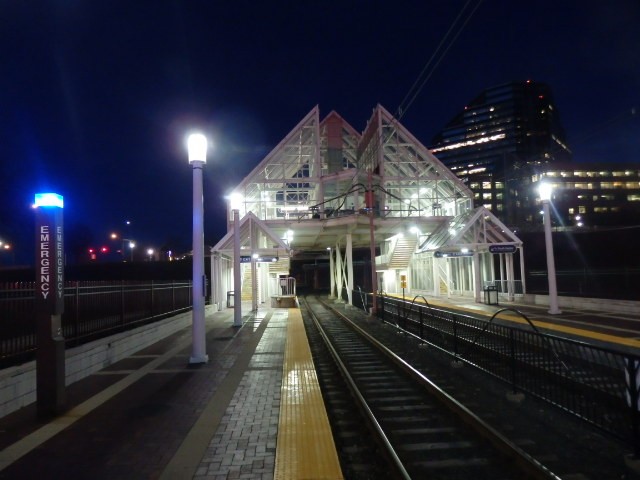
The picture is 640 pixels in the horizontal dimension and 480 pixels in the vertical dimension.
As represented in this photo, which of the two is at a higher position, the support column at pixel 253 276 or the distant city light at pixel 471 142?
the distant city light at pixel 471 142

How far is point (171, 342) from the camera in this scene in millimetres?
15023

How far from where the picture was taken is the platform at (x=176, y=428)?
5.10m

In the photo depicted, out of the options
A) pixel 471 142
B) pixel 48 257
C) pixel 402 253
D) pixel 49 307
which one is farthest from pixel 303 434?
pixel 471 142

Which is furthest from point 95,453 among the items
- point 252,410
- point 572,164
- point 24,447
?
point 572,164

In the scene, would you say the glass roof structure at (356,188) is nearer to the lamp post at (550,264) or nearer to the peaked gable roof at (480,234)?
the peaked gable roof at (480,234)

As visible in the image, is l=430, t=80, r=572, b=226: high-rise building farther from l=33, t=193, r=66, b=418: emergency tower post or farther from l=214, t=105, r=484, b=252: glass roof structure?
l=33, t=193, r=66, b=418: emergency tower post

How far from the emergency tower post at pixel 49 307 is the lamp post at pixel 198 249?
4007 millimetres

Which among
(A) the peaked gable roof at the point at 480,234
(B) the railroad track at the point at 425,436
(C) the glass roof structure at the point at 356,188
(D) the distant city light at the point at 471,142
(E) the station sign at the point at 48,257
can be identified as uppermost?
(D) the distant city light at the point at 471,142

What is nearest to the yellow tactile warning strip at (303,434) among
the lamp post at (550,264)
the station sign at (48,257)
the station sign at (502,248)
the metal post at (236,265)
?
the station sign at (48,257)

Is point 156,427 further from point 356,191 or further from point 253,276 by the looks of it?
point 356,191

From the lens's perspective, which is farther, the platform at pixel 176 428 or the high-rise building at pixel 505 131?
the high-rise building at pixel 505 131

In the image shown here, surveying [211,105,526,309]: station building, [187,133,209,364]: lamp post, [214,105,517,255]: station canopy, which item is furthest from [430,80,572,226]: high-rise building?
[187,133,209,364]: lamp post

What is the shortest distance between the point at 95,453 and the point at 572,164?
346ft

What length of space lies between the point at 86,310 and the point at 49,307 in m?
3.96
